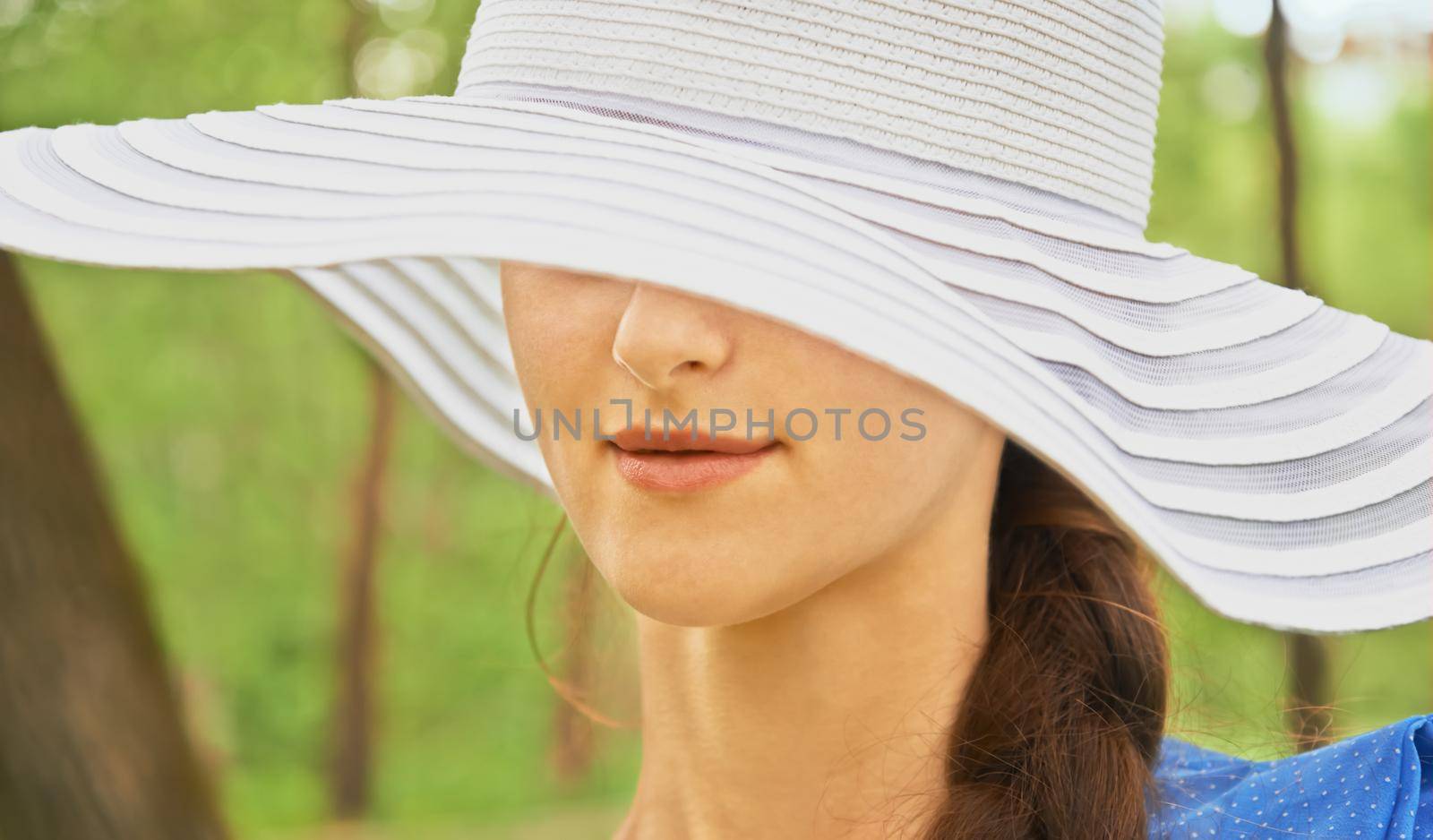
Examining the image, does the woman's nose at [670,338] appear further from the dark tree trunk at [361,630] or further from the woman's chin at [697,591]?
the dark tree trunk at [361,630]

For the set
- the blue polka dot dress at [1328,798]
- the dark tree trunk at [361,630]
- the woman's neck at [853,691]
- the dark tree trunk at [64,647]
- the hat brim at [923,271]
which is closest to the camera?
the hat brim at [923,271]

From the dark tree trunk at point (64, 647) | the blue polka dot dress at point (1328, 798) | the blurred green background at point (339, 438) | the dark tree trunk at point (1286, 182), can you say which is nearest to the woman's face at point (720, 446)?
the blue polka dot dress at point (1328, 798)

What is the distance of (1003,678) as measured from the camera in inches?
46.6

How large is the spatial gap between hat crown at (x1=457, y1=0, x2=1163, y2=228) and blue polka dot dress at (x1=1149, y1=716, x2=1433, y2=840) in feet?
1.69

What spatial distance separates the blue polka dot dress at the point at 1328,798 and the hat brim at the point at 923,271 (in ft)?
0.50

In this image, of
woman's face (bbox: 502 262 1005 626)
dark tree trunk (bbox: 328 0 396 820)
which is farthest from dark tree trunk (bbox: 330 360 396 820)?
woman's face (bbox: 502 262 1005 626)

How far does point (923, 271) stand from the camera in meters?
0.89

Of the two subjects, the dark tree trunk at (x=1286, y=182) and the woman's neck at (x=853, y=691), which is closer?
the woman's neck at (x=853, y=691)

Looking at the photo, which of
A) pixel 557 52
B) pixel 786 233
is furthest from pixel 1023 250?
pixel 557 52

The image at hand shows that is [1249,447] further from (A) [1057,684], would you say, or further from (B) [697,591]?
(B) [697,591]

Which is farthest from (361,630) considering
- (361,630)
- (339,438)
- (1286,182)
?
(1286,182)

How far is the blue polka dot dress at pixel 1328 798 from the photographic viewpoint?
1.06 m

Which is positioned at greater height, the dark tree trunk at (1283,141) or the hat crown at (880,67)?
the dark tree trunk at (1283,141)

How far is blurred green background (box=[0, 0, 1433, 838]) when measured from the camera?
6746 millimetres
